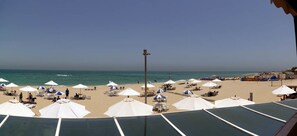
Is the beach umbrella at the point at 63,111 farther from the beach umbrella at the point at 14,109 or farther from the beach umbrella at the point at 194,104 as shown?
the beach umbrella at the point at 194,104

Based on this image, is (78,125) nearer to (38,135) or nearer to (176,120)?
(38,135)

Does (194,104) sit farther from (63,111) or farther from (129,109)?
(63,111)

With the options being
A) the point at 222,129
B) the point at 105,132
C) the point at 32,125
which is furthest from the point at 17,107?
the point at 222,129

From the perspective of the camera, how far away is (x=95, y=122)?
4.68 m

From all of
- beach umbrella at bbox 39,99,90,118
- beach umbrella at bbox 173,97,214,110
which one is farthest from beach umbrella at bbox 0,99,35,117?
beach umbrella at bbox 173,97,214,110

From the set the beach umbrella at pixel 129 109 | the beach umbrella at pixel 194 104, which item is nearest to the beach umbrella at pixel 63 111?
the beach umbrella at pixel 129 109

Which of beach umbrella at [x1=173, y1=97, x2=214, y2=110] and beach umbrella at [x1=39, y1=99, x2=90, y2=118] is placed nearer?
beach umbrella at [x1=39, y1=99, x2=90, y2=118]

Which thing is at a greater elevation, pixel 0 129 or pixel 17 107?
pixel 0 129

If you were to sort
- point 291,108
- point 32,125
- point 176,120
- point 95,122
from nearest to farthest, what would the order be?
point 32,125, point 95,122, point 176,120, point 291,108

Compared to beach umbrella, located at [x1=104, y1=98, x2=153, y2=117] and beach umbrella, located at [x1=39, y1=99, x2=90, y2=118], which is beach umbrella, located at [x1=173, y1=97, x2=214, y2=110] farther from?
beach umbrella, located at [x1=39, y1=99, x2=90, y2=118]

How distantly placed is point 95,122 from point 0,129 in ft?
5.09

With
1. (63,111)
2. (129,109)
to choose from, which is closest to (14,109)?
(63,111)

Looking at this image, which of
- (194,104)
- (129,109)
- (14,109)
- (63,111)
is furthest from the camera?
(194,104)

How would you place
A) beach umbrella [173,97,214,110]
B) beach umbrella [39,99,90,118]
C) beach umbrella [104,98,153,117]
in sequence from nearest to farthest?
beach umbrella [39,99,90,118] → beach umbrella [104,98,153,117] → beach umbrella [173,97,214,110]
